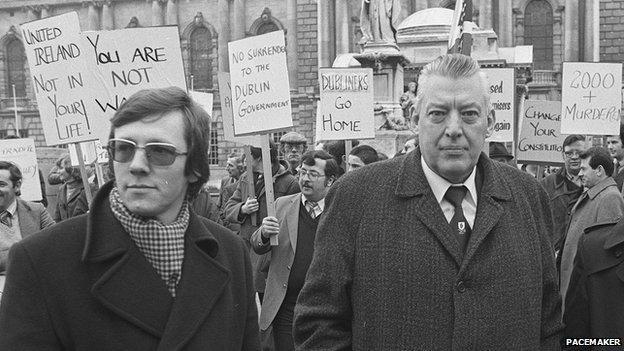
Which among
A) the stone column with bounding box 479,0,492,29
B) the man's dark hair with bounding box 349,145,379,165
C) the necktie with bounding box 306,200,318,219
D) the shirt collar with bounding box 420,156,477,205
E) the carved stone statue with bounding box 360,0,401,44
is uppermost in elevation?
the stone column with bounding box 479,0,492,29

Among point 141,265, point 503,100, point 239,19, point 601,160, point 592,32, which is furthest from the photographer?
point 239,19

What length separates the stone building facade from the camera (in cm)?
4147

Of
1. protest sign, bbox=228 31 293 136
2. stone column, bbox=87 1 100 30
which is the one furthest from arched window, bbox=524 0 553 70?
protest sign, bbox=228 31 293 136

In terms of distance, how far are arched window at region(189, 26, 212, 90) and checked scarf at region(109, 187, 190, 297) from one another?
Answer: 158ft

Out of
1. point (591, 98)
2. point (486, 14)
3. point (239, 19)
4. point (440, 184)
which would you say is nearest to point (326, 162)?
point (440, 184)

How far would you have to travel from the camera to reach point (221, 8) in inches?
1923

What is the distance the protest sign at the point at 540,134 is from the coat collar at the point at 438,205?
8.35 meters

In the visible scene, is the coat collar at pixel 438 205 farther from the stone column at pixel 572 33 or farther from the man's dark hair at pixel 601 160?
the stone column at pixel 572 33

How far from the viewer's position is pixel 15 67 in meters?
54.5

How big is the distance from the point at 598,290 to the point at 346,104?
740 cm

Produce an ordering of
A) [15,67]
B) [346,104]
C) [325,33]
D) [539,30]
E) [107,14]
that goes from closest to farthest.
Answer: [346,104] < [539,30] < [325,33] < [107,14] < [15,67]

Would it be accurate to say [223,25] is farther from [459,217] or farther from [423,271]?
[423,271]

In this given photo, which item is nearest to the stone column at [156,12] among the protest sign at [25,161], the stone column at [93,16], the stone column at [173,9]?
the stone column at [173,9]

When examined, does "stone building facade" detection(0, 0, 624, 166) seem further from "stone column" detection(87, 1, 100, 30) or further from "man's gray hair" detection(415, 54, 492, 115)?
"man's gray hair" detection(415, 54, 492, 115)
